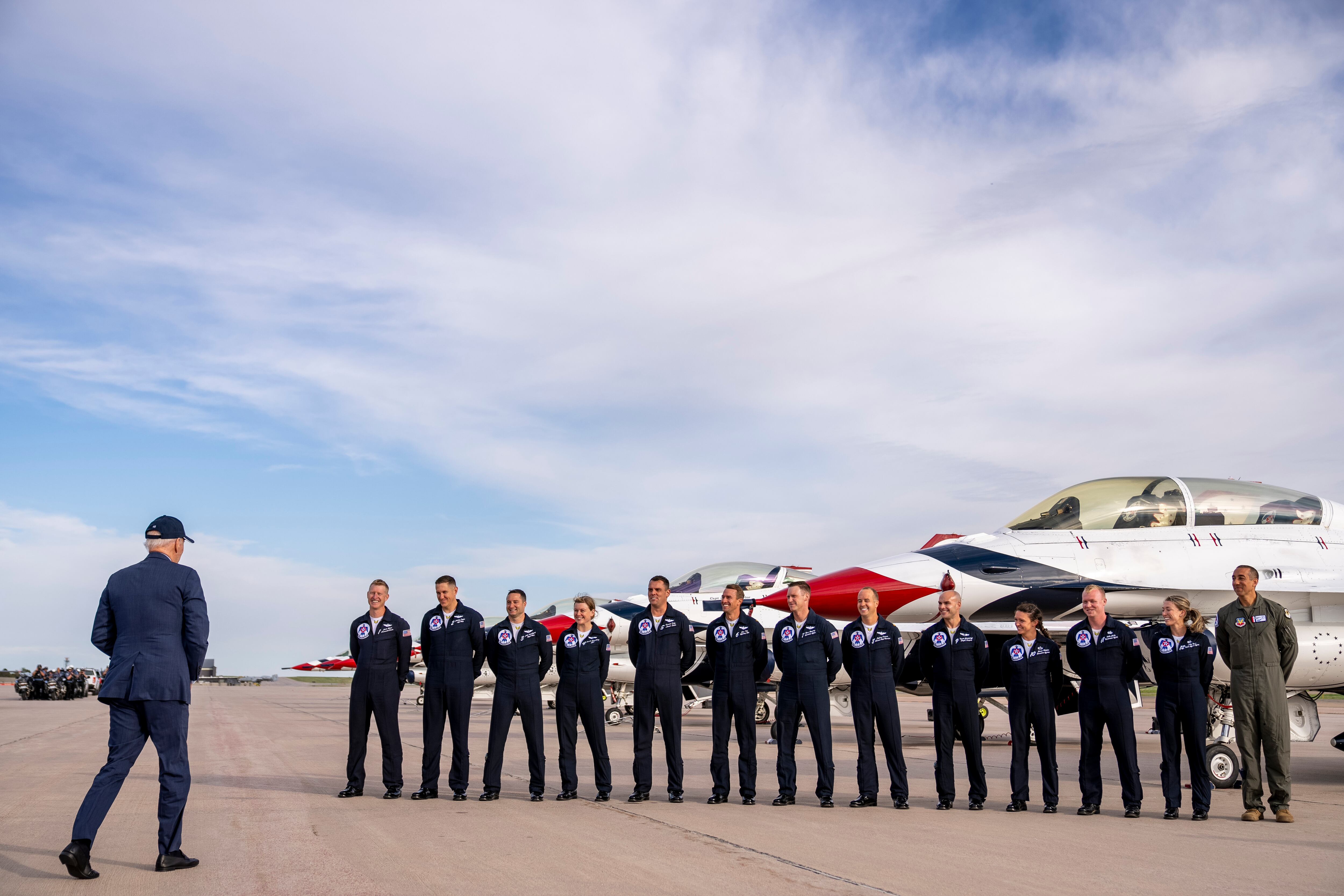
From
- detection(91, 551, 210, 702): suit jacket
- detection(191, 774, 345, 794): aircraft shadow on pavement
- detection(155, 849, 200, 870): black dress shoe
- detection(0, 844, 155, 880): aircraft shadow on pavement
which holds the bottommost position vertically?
detection(191, 774, 345, 794): aircraft shadow on pavement

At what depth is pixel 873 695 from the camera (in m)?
8.37

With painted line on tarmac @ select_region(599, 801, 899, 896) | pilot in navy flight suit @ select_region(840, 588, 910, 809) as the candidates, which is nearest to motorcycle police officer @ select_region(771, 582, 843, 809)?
pilot in navy flight suit @ select_region(840, 588, 910, 809)

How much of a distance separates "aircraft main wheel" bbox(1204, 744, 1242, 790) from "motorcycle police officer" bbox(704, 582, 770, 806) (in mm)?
4658

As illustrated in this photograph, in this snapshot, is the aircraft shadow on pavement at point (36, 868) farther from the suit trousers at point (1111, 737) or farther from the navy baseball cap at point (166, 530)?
the suit trousers at point (1111, 737)

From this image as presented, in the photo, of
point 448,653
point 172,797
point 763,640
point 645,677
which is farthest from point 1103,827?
point 172,797

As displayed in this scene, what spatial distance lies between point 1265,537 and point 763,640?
645 cm

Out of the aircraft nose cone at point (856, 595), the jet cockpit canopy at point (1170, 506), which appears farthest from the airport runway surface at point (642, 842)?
the jet cockpit canopy at point (1170, 506)

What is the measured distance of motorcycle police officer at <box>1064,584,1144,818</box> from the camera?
26.0 ft

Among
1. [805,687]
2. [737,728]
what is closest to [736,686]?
[737,728]

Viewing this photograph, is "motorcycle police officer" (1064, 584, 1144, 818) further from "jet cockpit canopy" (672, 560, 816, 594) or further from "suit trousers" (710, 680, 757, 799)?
"jet cockpit canopy" (672, 560, 816, 594)

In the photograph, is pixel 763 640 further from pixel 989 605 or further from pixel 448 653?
pixel 989 605

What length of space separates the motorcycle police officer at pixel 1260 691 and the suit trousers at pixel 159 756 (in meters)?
7.23

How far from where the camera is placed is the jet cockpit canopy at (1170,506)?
11531 mm

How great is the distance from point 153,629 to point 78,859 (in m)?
1.15
